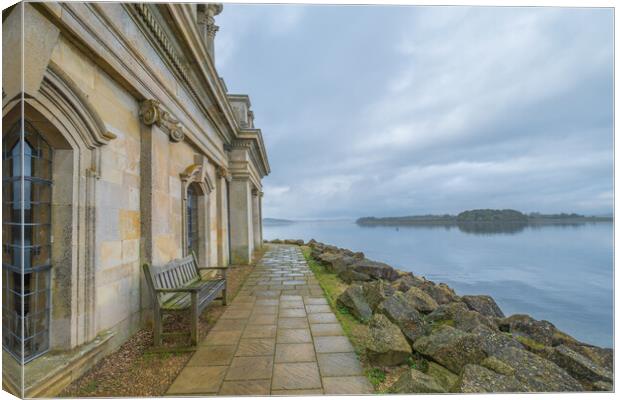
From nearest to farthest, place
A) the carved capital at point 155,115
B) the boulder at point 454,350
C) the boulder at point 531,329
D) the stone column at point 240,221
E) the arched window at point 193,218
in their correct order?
1. the boulder at point 454,350
2. the boulder at point 531,329
3. the carved capital at point 155,115
4. the arched window at point 193,218
5. the stone column at point 240,221

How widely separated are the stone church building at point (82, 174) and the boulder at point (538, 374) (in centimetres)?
399

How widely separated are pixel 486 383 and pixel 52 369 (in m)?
3.64

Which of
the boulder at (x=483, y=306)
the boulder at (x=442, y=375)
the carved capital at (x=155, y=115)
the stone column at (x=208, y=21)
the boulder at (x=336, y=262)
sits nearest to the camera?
the boulder at (x=442, y=375)

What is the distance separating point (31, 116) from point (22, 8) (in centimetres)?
86

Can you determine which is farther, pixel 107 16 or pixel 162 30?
pixel 162 30

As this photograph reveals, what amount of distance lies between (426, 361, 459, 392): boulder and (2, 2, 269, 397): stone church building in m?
3.37

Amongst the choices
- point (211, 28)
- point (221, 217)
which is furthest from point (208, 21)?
point (221, 217)

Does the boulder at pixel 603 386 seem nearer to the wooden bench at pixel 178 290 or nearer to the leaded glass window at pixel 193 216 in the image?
the wooden bench at pixel 178 290

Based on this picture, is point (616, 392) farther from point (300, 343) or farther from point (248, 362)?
point (248, 362)

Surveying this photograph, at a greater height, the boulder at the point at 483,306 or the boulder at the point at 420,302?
the boulder at the point at 420,302

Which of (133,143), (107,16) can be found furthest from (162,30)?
(133,143)

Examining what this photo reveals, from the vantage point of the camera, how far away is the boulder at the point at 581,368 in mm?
2697

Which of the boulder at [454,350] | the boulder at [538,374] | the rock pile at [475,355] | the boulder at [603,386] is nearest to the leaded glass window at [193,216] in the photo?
the rock pile at [475,355]

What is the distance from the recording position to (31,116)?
8.68 feet
